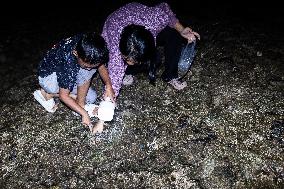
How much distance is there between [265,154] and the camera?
9.70 feet

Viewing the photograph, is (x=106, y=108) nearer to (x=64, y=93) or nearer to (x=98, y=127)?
(x=98, y=127)

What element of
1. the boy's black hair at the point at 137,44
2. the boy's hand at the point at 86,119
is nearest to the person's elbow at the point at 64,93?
the boy's hand at the point at 86,119

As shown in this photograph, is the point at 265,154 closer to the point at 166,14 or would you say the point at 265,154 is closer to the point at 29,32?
the point at 166,14

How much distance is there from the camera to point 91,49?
2.53 metres

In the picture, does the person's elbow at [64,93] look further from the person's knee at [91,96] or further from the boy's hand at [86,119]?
the person's knee at [91,96]

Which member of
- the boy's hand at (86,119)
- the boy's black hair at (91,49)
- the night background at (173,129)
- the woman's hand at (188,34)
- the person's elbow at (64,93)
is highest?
the boy's black hair at (91,49)

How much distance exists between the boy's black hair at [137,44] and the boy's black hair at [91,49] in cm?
18

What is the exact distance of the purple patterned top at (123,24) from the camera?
113 inches

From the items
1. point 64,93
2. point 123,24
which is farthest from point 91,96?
point 123,24

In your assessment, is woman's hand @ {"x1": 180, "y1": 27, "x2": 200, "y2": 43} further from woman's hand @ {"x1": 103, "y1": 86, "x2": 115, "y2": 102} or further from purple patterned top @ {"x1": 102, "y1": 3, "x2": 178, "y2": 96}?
woman's hand @ {"x1": 103, "y1": 86, "x2": 115, "y2": 102}

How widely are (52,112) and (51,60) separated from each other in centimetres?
79

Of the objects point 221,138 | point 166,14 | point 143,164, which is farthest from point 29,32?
point 221,138

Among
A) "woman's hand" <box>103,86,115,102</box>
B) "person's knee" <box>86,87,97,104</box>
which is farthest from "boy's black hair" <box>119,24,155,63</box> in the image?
"person's knee" <box>86,87,97,104</box>

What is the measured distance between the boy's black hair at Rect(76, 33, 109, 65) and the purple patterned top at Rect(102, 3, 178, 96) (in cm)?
28
